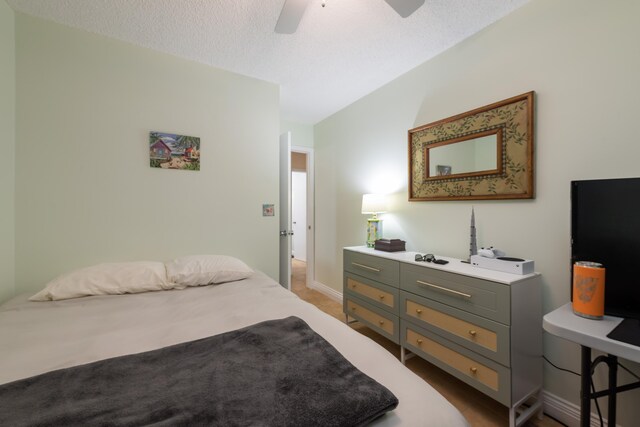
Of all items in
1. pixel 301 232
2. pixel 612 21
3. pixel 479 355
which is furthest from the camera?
pixel 301 232

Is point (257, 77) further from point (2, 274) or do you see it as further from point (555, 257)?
point (555, 257)

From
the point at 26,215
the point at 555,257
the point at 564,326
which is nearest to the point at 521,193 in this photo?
the point at 555,257

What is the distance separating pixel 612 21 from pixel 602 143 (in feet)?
2.06

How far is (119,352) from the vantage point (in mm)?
1011

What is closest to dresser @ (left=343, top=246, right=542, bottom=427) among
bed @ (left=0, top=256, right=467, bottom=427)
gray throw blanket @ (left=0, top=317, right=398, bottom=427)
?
bed @ (left=0, top=256, right=467, bottom=427)

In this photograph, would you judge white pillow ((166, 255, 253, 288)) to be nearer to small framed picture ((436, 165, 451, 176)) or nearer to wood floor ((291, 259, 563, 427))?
wood floor ((291, 259, 563, 427))

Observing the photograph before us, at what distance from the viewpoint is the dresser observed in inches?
55.9

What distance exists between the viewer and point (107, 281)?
1682 mm

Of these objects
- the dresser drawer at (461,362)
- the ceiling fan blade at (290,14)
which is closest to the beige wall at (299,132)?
the ceiling fan blade at (290,14)

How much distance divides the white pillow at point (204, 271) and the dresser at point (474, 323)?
1.20 meters

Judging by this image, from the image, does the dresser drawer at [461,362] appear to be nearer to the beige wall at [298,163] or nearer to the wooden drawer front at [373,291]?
the wooden drawer front at [373,291]

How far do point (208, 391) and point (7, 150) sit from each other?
216 centimetres

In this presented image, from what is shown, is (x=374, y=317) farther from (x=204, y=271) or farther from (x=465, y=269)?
(x=204, y=271)

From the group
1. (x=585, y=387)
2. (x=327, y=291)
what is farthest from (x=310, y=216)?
(x=585, y=387)
